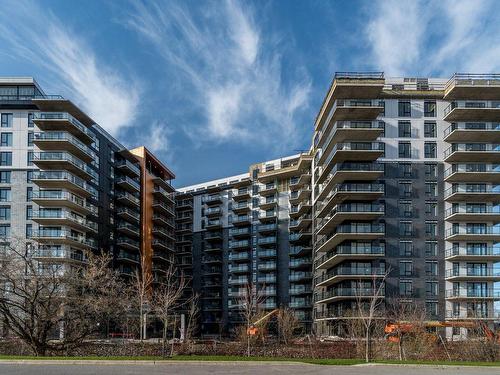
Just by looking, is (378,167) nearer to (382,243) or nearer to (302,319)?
(382,243)

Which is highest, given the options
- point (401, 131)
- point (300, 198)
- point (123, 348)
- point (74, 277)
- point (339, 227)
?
point (401, 131)

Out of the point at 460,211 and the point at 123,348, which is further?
the point at 460,211

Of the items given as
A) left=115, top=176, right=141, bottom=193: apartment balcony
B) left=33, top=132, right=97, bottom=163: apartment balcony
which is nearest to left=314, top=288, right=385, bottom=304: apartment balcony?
left=115, top=176, right=141, bottom=193: apartment balcony

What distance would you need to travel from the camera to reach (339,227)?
61.3 meters

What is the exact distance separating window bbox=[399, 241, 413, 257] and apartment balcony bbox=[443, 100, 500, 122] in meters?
16.0

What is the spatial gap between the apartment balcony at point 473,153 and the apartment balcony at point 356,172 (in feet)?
27.1

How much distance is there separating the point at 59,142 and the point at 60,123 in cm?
273

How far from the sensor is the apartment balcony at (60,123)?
67.2 m

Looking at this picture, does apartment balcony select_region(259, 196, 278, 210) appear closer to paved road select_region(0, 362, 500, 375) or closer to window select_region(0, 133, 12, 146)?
window select_region(0, 133, 12, 146)

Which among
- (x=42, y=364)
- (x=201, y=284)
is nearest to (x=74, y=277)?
(x=42, y=364)

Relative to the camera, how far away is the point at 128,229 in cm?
8238

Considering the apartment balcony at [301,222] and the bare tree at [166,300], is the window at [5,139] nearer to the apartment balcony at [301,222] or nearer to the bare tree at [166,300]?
the bare tree at [166,300]

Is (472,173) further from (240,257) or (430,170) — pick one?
(240,257)

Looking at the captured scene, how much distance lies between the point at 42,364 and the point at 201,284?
279 ft
